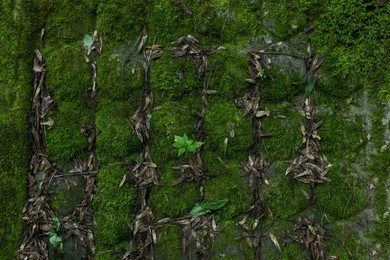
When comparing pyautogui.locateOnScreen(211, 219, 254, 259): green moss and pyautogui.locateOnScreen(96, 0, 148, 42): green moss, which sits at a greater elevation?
pyautogui.locateOnScreen(96, 0, 148, 42): green moss

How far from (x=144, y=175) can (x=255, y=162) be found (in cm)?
105

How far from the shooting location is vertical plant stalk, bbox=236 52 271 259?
3.67m

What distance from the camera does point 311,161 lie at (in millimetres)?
3707

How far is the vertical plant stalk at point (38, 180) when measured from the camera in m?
3.79

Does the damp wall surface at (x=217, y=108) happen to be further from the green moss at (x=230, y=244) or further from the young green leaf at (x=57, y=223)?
the young green leaf at (x=57, y=223)

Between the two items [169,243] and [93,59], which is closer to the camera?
[169,243]

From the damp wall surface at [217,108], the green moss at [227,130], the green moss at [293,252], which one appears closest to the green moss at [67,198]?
the damp wall surface at [217,108]

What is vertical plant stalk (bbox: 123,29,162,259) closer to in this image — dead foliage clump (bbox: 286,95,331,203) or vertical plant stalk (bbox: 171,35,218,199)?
vertical plant stalk (bbox: 171,35,218,199)

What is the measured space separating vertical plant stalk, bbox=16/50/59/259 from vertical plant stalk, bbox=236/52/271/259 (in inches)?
72.6

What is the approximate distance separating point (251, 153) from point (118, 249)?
1531 millimetres

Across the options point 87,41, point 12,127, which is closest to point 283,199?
point 87,41

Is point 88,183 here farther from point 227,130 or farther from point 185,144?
point 227,130

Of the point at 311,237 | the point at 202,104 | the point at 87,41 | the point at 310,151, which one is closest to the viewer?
the point at 311,237

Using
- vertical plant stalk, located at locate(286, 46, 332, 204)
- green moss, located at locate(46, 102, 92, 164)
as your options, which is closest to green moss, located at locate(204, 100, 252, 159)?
vertical plant stalk, located at locate(286, 46, 332, 204)
